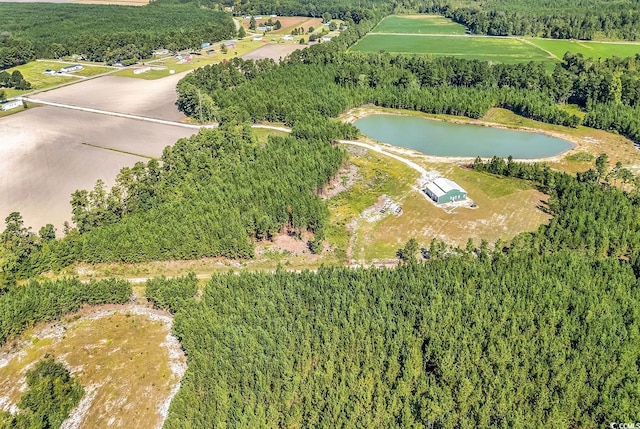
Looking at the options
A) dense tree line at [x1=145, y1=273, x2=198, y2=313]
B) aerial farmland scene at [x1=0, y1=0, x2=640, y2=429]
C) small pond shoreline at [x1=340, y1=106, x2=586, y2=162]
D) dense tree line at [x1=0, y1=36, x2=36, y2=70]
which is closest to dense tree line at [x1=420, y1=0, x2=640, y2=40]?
aerial farmland scene at [x1=0, y1=0, x2=640, y2=429]

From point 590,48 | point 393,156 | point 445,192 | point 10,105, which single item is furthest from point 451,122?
point 10,105

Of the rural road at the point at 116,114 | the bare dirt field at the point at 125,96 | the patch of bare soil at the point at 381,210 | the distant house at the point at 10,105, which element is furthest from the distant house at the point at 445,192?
the distant house at the point at 10,105

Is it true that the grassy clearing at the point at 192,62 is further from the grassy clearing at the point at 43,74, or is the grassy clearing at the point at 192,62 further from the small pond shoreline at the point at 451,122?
the small pond shoreline at the point at 451,122

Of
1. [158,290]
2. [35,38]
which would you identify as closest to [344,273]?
[158,290]

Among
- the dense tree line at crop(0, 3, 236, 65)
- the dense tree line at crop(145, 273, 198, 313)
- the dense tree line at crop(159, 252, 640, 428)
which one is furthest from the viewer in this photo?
the dense tree line at crop(0, 3, 236, 65)

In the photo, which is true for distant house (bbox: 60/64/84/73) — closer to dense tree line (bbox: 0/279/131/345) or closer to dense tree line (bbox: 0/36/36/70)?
dense tree line (bbox: 0/36/36/70)

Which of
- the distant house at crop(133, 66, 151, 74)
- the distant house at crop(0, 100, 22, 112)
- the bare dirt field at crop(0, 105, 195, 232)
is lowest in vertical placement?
the bare dirt field at crop(0, 105, 195, 232)

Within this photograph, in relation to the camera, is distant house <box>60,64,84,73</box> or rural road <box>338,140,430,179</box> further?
distant house <box>60,64,84,73</box>
